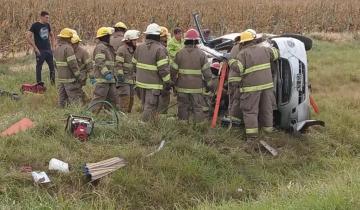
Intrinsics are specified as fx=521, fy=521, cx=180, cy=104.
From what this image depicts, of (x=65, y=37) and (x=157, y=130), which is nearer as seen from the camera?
(x=157, y=130)

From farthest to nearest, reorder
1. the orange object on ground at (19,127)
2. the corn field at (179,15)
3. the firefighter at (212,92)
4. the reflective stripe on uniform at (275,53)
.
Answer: the corn field at (179,15)
the firefighter at (212,92)
the reflective stripe on uniform at (275,53)
the orange object on ground at (19,127)

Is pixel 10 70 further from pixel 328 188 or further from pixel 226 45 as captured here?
pixel 328 188

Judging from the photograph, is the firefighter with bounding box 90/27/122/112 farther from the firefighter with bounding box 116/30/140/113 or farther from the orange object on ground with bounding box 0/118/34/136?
the orange object on ground with bounding box 0/118/34/136

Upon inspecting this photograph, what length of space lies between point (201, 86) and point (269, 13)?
50.7 ft

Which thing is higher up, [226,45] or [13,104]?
[226,45]

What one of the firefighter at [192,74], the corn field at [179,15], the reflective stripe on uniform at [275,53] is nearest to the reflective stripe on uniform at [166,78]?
the firefighter at [192,74]

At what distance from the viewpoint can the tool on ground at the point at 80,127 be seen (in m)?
6.89

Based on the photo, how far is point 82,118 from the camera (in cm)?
706

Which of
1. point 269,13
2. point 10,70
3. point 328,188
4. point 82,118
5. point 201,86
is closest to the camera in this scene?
point 328,188

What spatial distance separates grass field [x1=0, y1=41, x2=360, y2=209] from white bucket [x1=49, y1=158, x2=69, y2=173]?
0.26 feet

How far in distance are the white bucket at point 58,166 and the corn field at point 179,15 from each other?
991 cm

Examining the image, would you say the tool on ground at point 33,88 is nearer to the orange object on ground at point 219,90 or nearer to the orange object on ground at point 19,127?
the orange object on ground at point 19,127

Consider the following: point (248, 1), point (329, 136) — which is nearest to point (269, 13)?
point (248, 1)

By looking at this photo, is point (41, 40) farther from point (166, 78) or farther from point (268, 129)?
point (268, 129)
